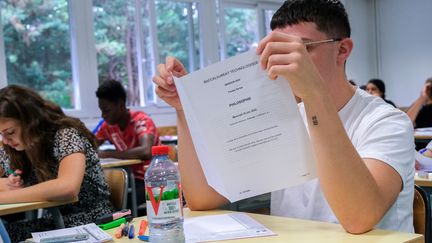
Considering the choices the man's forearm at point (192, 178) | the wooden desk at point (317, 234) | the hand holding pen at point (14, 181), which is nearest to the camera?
the wooden desk at point (317, 234)

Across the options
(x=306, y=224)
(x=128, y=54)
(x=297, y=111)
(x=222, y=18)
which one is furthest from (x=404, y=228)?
(x=222, y=18)

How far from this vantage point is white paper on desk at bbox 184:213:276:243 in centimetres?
117

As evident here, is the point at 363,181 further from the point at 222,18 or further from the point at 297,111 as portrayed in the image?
the point at 222,18

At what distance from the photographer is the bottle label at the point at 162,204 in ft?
3.77

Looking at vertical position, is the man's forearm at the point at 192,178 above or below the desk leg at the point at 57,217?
above

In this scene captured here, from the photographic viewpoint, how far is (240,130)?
46.1 inches

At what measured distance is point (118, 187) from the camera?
2.57 metres

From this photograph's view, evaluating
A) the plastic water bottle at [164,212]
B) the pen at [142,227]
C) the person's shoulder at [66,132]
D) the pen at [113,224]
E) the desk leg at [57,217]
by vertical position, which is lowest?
the desk leg at [57,217]

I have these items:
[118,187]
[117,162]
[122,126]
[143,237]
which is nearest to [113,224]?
[143,237]

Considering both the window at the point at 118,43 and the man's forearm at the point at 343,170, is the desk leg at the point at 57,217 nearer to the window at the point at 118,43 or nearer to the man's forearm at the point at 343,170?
the man's forearm at the point at 343,170

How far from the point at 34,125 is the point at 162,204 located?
4.87ft

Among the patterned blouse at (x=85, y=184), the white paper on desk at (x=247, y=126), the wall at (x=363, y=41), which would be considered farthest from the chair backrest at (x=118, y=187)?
the wall at (x=363, y=41)

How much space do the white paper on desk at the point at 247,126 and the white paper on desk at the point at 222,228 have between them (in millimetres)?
77

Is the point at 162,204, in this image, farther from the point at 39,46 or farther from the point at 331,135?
the point at 39,46
